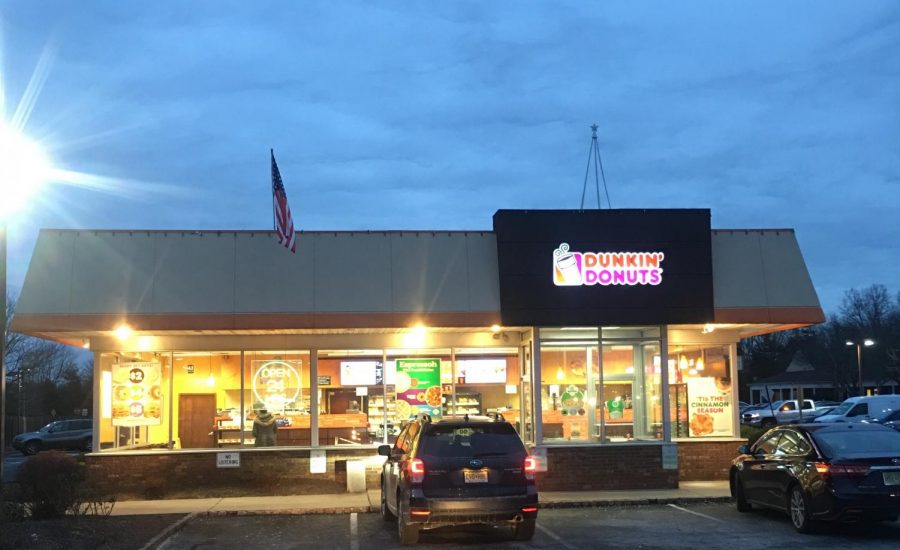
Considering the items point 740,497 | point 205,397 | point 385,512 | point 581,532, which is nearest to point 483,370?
point 385,512

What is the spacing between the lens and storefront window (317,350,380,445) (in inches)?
742

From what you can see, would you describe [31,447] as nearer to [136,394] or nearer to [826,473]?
[136,394]

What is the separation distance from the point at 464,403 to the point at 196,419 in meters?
5.85

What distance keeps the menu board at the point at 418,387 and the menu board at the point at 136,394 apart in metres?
5.22

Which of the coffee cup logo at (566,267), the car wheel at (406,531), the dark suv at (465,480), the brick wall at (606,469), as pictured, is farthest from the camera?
the brick wall at (606,469)

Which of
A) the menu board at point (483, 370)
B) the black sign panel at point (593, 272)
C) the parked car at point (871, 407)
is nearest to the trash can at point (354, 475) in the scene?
the menu board at point (483, 370)

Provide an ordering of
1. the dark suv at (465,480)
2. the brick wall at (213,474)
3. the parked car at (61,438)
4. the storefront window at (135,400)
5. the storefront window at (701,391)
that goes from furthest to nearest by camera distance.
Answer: the parked car at (61,438) → the storefront window at (701,391) → the storefront window at (135,400) → the brick wall at (213,474) → the dark suv at (465,480)

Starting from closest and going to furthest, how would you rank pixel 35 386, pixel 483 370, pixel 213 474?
pixel 213 474 → pixel 483 370 → pixel 35 386

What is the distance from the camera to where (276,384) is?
18922 millimetres

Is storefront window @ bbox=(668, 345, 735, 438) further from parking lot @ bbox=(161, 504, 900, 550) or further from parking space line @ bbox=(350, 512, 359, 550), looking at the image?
parking space line @ bbox=(350, 512, 359, 550)

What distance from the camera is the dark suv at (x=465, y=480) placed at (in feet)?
36.9

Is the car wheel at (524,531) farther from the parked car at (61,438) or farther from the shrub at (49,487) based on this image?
the parked car at (61,438)

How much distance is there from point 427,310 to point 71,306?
6.94 m

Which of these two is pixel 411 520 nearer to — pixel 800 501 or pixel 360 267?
pixel 800 501
